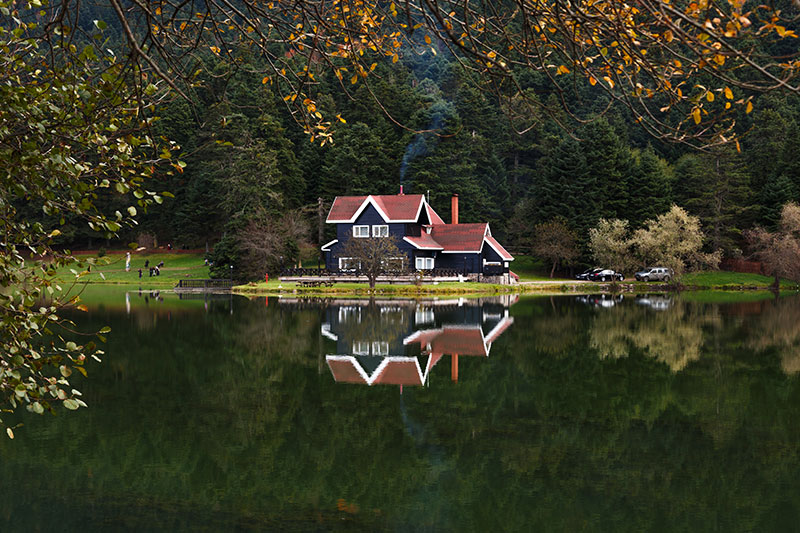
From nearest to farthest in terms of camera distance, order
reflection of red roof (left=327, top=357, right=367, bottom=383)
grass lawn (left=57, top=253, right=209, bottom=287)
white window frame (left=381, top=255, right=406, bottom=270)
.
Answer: reflection of red roof (left=327, top=357, right=367, bottom=383), white window frame (left=381, top=255, right=406, bottom=270), grass lawn (left=57, top=253, right=209, bottom=287)

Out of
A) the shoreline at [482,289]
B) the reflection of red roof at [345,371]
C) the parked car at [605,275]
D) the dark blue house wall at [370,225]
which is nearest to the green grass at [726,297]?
the shoreline at [482,289]

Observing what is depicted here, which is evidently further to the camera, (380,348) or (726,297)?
(726,297)

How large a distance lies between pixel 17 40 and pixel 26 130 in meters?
0.80

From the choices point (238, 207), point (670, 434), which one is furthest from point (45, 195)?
point (238, 207)

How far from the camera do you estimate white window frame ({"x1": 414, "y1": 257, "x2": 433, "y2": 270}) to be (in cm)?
6875

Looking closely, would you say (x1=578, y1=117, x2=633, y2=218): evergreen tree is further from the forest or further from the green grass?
the green grass

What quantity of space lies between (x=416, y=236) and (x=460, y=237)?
4986mm

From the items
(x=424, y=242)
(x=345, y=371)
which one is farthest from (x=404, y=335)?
(x=424, y=242)

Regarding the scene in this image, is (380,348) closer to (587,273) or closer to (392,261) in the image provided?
(392,261)

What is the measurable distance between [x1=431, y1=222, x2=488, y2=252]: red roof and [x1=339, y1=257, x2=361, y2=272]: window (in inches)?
372

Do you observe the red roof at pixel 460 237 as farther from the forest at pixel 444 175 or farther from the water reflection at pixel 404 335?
the water reflection at pixel 404 335

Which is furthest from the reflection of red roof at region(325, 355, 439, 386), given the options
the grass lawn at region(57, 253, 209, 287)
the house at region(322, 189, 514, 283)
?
the grass lawn at region(57, 253, 209, 287)

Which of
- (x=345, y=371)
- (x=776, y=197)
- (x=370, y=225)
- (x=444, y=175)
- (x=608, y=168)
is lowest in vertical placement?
(x=345, y=371)

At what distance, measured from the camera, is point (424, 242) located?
2724 inches
